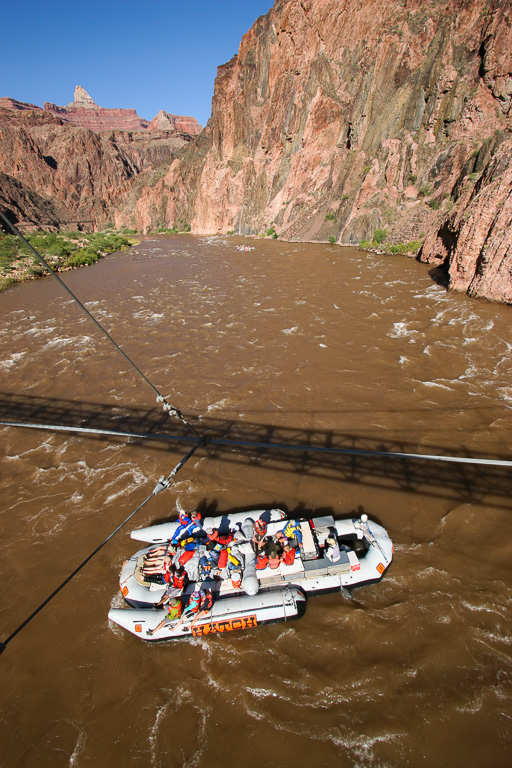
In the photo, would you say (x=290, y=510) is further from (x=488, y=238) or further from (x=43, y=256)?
(x=43, y=256)

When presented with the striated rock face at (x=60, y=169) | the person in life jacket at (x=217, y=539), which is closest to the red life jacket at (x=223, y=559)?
the person in life jacket at (x=217, y=539)

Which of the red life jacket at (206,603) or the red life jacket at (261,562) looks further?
the red life jacket at (261,562)

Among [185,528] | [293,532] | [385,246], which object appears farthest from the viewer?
[385,246]

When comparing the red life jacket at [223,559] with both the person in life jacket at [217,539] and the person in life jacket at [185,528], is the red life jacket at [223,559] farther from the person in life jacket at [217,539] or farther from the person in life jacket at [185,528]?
the person in life jacket at [185,528]

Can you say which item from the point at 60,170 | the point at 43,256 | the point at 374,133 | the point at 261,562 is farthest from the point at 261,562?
the point at 60,170

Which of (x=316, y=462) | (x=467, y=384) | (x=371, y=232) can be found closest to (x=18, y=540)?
(x=316, y=462)

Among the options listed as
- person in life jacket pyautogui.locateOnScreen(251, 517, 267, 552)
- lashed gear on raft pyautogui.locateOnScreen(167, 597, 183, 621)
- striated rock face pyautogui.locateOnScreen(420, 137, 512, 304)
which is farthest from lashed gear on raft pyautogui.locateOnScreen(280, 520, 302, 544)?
striated rock face pyautogui.locateOnScreen(420, 137, 512, 304)
